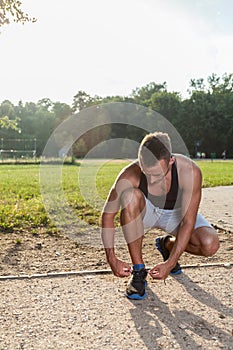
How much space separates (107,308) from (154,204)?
94 cm

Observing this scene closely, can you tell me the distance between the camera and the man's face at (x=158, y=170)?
119 inches

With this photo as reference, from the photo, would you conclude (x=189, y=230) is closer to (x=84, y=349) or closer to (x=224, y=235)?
(x=84, y=349)

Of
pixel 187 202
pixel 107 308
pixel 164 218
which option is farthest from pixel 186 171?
pixel 107 308

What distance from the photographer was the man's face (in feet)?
9.95

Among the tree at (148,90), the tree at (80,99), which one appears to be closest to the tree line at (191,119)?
the tree at (80,99)

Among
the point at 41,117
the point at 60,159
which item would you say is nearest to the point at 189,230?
the point at 60,159

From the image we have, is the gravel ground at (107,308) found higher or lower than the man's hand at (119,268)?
lower

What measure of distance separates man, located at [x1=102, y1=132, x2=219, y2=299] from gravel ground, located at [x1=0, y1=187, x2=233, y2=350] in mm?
243

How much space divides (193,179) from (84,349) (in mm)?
1445

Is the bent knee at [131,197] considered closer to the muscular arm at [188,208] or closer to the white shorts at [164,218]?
the white shorts at [164,218]

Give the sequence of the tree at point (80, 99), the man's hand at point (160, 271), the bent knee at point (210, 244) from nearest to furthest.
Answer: the man's hand at point (160, 271) < the bent knee at point (210, 244) < the tree at point (80, 99)

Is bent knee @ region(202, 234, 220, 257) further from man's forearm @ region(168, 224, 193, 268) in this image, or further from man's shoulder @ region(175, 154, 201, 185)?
man's shoulder @ region(175, 154, 201, 185)

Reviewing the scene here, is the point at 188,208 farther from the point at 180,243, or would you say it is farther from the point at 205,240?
the point at 205,240

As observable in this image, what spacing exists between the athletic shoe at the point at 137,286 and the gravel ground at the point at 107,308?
5cm
